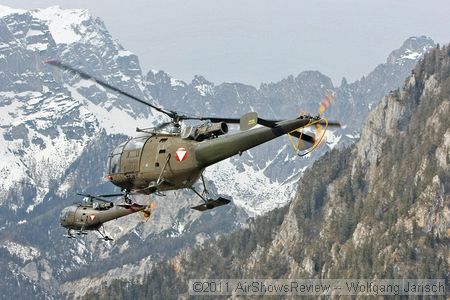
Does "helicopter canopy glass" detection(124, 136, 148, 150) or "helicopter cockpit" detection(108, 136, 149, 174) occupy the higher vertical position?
"helicopter canopy glass" detection(124, 136, 148, 150)

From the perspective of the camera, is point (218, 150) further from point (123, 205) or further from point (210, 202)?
point (123, 205)

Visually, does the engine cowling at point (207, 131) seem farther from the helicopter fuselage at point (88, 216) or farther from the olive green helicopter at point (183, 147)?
the helicopter fuselage at point (88, 216)

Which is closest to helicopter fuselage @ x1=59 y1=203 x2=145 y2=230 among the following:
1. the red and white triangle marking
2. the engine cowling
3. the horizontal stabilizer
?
the red and white triangle marking

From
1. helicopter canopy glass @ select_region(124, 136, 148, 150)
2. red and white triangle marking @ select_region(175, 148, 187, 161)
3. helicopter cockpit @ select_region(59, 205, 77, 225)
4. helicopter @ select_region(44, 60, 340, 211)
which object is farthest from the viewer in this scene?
helicopter cockpit @ select_region(59, 205, 77, 225)

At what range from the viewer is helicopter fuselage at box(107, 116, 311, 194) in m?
66.1

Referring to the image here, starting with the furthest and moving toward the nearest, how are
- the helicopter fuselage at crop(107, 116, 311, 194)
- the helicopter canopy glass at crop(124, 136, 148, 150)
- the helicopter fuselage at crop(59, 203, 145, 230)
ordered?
1. the helicopter fuselage at crop(59, 203, 145, 230)
2. the helicopter canopy glass at crop(124, 136, 148, 150)
3. the helicopter fuselage at crop(107, 116, 311, 194)

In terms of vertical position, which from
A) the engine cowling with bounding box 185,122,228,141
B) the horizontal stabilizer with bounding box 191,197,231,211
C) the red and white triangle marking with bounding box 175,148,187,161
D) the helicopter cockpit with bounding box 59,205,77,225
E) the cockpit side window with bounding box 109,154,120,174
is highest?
the engine cowling with bounding box 185,122,228,141

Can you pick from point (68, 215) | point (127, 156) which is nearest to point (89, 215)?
point (68, 215)

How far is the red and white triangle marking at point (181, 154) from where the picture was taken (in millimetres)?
68188

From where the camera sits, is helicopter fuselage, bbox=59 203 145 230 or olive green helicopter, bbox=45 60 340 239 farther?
helicopter fuselage, bbox=59 203 145 230

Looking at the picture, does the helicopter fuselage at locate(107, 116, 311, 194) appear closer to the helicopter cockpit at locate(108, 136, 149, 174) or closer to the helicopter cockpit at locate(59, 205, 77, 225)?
the helicopter cockpit at locate(108, 136, 149, 174)

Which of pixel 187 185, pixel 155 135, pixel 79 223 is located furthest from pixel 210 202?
pixel 79 223

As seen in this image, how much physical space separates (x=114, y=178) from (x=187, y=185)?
7.52 meters

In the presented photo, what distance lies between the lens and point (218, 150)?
6700cm
